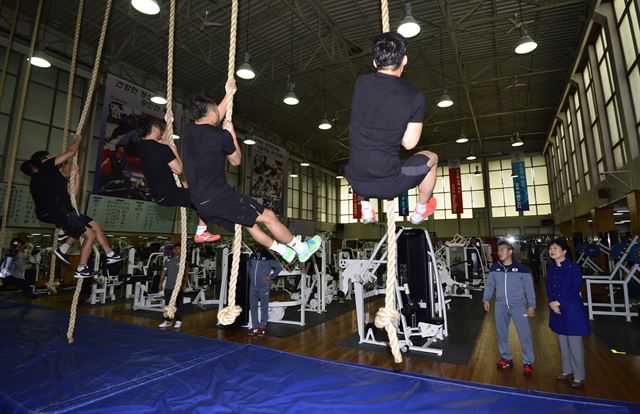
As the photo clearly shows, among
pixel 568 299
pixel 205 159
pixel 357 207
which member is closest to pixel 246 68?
pixel 205 159

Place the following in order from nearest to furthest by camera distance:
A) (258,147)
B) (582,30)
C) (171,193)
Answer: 1. (171,193)
2. (582,30)
3. (258,147)

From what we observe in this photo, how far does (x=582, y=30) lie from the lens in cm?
891

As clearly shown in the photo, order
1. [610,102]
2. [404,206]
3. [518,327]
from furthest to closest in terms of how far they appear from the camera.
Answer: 1. [404,206]
2. [610,102]
3. [518,327]

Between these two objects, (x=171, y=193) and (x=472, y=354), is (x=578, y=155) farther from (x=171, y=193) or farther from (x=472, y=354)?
(x=171, y=193)

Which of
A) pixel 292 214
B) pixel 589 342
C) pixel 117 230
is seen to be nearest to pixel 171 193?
pixel 589 342

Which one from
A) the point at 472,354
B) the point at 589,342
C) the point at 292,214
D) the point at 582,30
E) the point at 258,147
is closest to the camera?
the point at 472,354

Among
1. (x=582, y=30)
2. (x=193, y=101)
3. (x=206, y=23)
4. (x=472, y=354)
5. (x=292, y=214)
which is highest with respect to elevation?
(x=582, y=30)

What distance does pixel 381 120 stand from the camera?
1633 mm

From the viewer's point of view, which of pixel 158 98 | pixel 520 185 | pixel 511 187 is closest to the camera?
pixel 158 98

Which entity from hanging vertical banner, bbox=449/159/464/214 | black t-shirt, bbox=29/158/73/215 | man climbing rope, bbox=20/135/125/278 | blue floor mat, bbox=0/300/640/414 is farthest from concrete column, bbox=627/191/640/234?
hanging vertical banner, bbox=449/159/464/214

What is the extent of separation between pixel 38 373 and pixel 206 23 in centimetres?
776

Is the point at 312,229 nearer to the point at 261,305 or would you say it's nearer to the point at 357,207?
the point at 357,207

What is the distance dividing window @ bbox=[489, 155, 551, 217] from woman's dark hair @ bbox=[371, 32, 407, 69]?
19882 mm

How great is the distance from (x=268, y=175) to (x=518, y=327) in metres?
12.0
